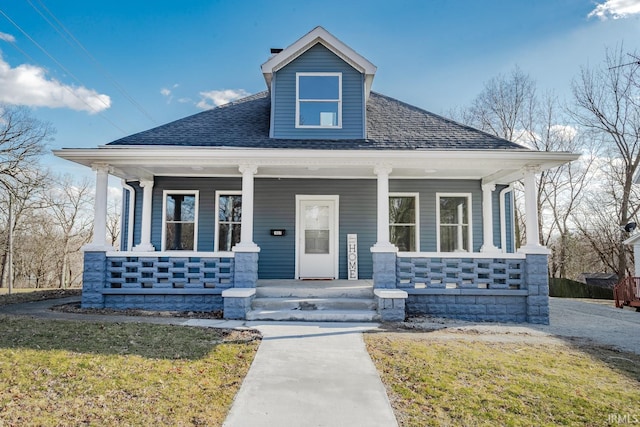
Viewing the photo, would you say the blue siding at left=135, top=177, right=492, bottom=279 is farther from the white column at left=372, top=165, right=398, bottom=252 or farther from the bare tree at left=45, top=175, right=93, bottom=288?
the bare tree at left=45, top=175, right=93, bottom=288

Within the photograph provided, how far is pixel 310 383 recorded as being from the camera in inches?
146

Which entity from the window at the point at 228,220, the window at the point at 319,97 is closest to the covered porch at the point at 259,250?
the window at the point at 319,97

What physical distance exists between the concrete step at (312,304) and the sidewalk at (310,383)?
0.86 meters

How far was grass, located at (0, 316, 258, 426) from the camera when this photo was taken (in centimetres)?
289

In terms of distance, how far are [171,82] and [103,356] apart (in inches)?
602

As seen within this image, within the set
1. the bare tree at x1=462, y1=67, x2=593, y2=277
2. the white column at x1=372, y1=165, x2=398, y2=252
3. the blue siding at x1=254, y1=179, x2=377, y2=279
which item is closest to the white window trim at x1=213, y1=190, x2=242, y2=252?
the blue siding at x1=254, y1=179, x2=377, y2=279

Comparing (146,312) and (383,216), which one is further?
(383,216)

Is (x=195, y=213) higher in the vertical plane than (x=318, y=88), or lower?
lower

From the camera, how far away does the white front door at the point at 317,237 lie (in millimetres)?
9477

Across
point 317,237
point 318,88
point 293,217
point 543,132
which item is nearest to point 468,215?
point 317,237

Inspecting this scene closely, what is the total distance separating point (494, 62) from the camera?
20.0 m

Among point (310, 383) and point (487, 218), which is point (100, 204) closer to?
point (310, 383)

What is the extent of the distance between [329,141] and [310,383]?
5689 mm

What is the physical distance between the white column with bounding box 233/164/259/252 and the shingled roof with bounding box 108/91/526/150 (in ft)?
2.10
